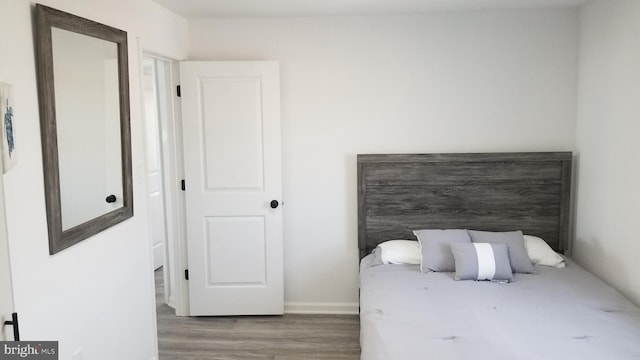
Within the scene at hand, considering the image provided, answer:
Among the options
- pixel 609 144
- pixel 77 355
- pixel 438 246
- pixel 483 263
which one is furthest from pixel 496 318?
pixel 77 355

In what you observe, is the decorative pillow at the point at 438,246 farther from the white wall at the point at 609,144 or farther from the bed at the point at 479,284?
the white wall at the point at 609,144

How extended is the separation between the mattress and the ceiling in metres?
1.81

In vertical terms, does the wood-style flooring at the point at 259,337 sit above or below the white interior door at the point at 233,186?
below

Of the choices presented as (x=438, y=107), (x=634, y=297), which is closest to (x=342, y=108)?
(x=438, y=107)

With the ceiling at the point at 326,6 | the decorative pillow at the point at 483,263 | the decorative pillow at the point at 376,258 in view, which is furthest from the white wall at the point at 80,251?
the decorative pillow at the point at 483,263

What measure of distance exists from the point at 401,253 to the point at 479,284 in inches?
24.4

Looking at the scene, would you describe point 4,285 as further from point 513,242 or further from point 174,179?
point 513,242

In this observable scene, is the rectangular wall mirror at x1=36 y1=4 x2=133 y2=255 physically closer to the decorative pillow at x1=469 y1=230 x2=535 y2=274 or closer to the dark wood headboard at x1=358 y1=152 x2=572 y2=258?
the dark wood headboard at x1=358 y1=152 x2=572 y2=258

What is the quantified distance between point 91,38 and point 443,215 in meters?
2.65

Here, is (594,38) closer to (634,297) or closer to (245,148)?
(634,297)

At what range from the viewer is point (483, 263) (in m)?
3.17

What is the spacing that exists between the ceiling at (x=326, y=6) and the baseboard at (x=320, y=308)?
2253 millimetres

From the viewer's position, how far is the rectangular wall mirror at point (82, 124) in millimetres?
1991

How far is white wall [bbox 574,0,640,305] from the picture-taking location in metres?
2.96
